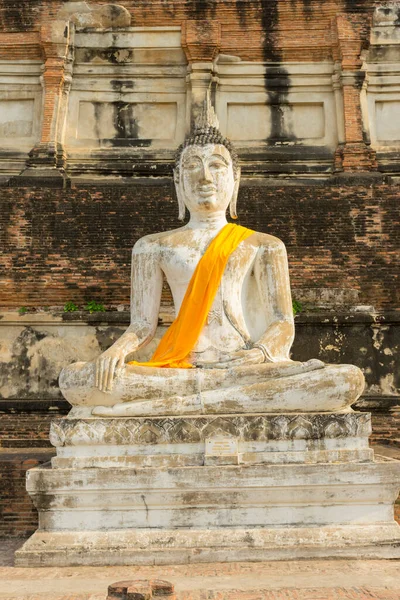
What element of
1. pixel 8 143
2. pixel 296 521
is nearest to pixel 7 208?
pixel 8 143

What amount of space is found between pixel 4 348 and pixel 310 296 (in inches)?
164

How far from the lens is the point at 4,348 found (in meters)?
9.87

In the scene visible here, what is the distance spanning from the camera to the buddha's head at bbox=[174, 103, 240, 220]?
6305 mm

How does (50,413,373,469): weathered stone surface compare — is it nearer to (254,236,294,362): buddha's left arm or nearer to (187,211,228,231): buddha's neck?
(254,236,294,362): buddha's left arm

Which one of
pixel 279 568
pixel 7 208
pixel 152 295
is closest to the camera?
pixel 279 568

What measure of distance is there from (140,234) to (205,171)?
14.7 ft

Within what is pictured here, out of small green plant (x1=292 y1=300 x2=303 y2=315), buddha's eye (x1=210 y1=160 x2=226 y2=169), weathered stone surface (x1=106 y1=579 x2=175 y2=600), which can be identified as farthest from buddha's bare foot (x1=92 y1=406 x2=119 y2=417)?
small green plant (x1=292 y1=300 x2=303 y2=315)

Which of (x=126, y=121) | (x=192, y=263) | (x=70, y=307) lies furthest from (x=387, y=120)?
(x=192, y=263)

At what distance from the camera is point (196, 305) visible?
5.90 m

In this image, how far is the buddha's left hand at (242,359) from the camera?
548cm

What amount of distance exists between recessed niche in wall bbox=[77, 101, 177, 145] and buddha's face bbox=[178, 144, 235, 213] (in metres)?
7.67

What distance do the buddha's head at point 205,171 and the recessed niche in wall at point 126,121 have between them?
7.61 meters

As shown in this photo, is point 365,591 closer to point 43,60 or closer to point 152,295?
point 152,295

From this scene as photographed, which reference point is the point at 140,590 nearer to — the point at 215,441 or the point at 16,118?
the point at 215,441
